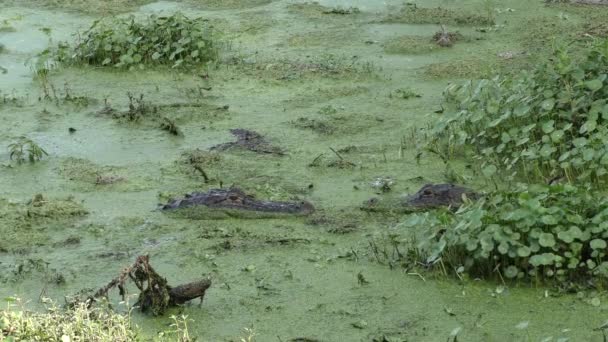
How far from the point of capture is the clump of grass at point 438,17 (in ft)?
23.1

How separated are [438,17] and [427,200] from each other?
3154 mm

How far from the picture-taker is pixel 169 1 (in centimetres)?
798

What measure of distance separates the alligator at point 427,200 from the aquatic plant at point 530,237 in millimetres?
602

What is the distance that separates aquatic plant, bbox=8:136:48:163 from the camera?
16.4ft

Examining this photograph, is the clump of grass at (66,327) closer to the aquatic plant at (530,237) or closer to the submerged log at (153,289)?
the submerged log at (153,289)

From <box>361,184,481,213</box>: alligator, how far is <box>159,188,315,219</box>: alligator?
0.26 m

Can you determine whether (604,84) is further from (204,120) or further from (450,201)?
(204,120)

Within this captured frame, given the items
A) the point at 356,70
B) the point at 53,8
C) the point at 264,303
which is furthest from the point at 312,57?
the point at 264,303

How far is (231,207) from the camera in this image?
170 inches

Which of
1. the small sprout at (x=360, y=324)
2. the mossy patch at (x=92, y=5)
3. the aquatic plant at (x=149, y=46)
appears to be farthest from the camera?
the mossy patch at (x=92, y=5)

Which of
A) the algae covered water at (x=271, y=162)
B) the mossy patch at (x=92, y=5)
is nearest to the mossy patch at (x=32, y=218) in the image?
the algae covered water at (x=271, y=162)

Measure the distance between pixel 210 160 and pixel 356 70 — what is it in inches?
59.8

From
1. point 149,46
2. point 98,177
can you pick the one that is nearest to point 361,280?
point 98,177

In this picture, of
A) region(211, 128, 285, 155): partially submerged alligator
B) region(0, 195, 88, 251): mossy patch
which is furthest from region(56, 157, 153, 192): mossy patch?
region(211, 128, 285, 155): partially submerged alligator
